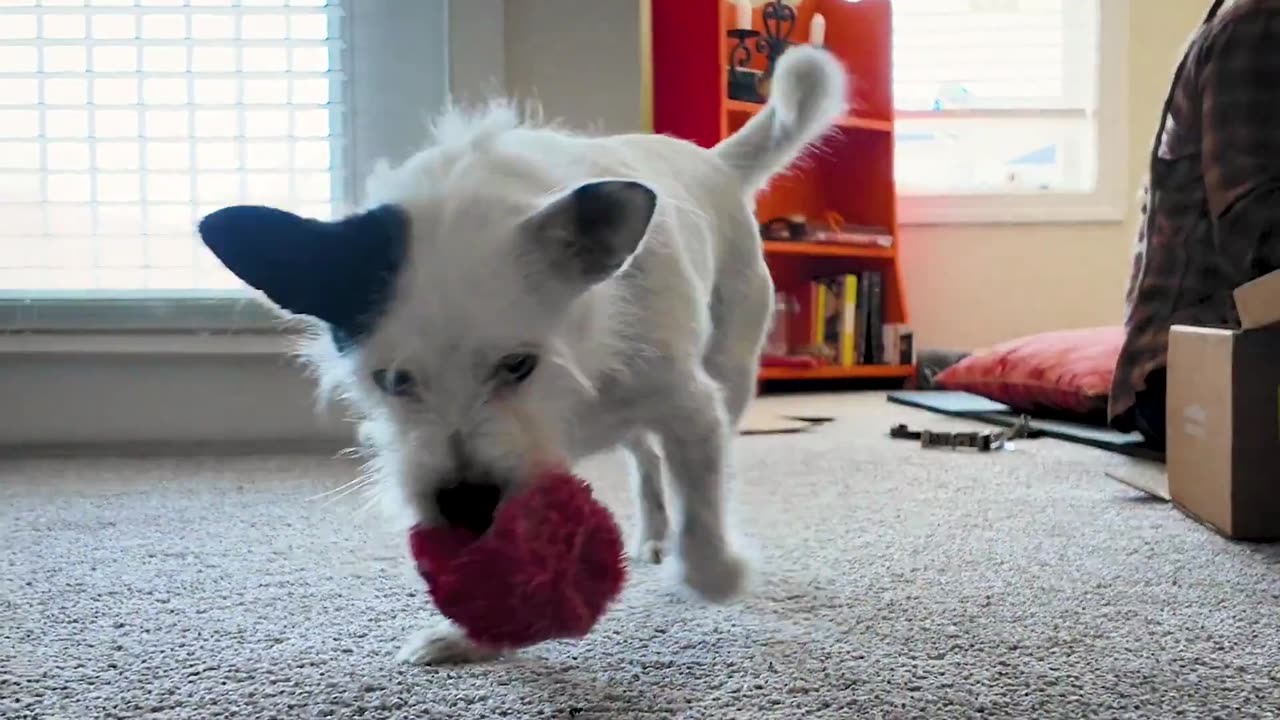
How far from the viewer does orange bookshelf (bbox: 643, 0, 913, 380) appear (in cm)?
359

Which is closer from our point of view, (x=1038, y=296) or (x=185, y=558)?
(x=185, y=558)

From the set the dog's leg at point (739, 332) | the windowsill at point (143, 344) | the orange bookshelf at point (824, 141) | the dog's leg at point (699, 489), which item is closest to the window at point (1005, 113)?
the orange bookshelf at point (824, 141)

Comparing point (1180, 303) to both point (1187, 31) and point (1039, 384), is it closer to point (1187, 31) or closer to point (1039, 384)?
point (1039, 384)

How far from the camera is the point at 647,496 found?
1486 millimetres

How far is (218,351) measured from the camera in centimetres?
237

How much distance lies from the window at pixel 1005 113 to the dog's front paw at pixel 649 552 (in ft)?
10.6

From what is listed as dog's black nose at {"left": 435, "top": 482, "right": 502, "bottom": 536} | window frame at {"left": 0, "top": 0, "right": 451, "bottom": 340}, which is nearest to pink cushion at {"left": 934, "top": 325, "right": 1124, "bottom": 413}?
window frame at {"left": 0, "top": 0, "right": 451, "bottom": 340}

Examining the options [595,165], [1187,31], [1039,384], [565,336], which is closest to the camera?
[565,336]

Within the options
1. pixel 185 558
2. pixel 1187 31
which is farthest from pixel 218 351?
pixel 1187 31

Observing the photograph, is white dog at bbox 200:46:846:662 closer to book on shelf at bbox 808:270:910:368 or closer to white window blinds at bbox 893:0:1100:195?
book on shelf at bbox 808:270:910:368

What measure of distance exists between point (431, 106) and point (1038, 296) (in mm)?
2935

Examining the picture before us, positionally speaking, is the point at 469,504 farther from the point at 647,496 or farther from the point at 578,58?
the point at 578,58

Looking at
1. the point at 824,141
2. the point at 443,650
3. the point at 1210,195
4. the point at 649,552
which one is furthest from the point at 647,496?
the point at 824,141

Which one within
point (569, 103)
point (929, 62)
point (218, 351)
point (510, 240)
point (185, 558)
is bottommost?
point (185, 558)
